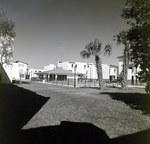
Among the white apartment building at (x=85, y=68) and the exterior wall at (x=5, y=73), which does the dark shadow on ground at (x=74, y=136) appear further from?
the white apartment building at (x=85, y=68)

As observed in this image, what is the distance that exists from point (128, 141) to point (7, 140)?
3590 mm

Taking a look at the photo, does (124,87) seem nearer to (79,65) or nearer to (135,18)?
(135,18)

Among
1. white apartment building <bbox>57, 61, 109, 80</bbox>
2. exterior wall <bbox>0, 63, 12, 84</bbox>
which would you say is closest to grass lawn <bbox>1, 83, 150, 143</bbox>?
exterior wall <bbox>0, 63, 12, 84</bbox>

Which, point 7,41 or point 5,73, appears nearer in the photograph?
point 7,41

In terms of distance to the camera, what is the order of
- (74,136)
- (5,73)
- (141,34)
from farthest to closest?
(5,73)
(141,34)
(74,136)

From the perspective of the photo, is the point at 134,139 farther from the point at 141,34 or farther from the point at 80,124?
the point at 141,34

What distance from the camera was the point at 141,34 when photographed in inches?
279

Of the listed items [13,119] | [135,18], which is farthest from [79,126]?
[135,18]

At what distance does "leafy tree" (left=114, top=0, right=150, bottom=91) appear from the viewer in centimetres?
657

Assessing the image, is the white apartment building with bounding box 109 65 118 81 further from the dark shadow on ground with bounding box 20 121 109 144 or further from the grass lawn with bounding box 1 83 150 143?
the dark shadow on ground with bounding box 20 121 109 144

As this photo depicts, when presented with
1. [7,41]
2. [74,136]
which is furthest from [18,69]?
[74,136]

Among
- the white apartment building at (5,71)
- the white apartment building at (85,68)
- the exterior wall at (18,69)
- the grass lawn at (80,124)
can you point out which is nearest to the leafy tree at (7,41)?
the white apartment building at (5,71)

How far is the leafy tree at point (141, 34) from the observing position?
6.57m

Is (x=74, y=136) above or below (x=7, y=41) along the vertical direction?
below
